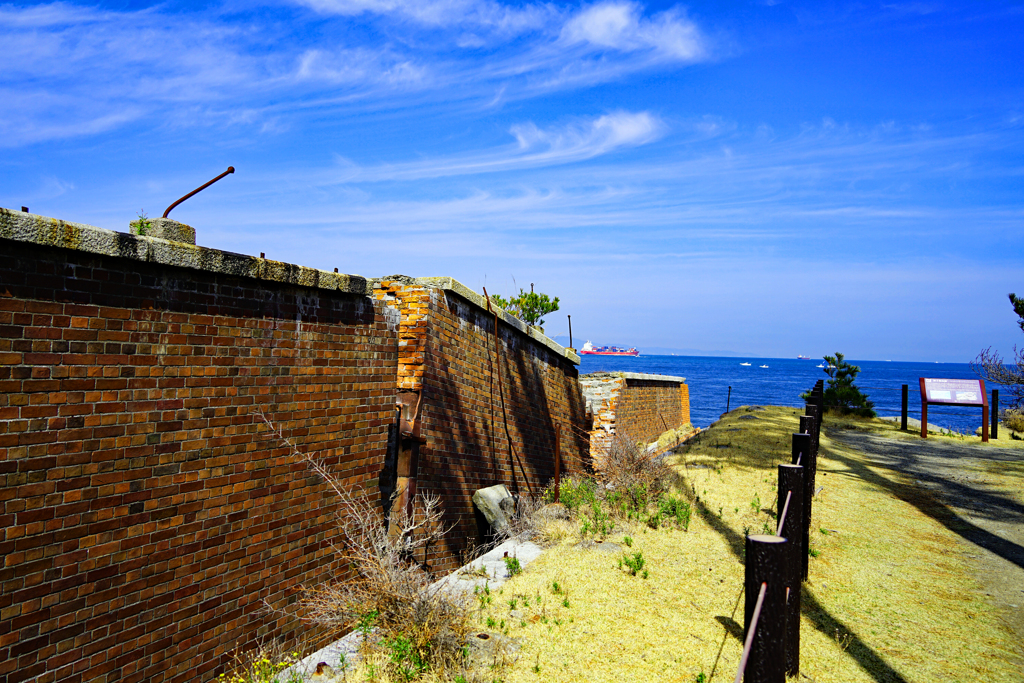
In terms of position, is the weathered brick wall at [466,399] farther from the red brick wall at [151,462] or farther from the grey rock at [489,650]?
the grey rock at [489,650]

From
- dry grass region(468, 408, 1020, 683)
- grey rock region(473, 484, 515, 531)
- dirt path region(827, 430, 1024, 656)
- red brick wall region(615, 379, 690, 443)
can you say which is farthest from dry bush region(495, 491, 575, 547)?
red brick wall region(615, 379, 690, 443)

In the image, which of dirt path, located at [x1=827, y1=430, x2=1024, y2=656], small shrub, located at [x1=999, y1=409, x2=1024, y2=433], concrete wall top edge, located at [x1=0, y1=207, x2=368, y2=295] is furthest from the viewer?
small shrub, located at [x1=999, y1=409, x2=1024, y2=433]

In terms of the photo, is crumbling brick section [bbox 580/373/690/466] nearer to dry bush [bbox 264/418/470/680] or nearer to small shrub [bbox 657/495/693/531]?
small shrub [bbox 657/495/693/531]

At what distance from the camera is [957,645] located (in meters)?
4.88

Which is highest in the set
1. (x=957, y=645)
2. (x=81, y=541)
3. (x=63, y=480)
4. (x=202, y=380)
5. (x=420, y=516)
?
(x=202, y=380)

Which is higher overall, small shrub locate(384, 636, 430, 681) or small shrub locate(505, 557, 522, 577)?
small shrub locate(384, 636, 430, 681)

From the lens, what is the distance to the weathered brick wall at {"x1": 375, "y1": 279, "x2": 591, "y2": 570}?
23.1 feet

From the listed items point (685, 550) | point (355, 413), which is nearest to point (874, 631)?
point (685, 550)

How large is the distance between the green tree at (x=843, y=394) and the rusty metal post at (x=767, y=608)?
22.6 metres

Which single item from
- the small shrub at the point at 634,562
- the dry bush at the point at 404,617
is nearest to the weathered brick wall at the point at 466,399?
the dry bush at the point at 404,617

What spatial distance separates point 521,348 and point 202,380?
6528mm

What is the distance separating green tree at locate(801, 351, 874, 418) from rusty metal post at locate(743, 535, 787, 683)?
22.6m

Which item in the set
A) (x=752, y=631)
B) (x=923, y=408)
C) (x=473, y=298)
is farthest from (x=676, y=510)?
(x=923, y=408)

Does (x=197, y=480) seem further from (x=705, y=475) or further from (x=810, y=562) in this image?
(x=705, y=475)
